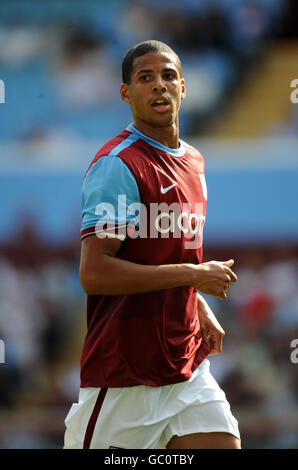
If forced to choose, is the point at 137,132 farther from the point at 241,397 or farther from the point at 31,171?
the point at 31,171

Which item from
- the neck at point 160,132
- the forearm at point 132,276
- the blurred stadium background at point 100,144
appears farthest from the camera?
the blurred stadium background at point 100,144

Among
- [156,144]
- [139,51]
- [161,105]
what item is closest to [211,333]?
[156,144]

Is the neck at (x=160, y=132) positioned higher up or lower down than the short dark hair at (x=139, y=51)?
lower down

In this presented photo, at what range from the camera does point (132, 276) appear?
10.9 ft

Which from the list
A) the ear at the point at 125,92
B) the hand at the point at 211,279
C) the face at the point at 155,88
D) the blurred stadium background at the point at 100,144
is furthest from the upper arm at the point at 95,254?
the blurred stadium background at the point at 100,144

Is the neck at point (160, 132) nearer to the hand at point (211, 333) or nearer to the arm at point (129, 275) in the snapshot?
the arm at point (129, 275)

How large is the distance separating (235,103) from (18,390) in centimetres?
616

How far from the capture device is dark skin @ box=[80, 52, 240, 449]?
10.9ft

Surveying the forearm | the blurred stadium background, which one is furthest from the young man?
the blurred stadium background

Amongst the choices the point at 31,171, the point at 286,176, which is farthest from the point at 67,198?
the point at 286,176

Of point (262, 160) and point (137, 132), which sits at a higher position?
point (262, 160)

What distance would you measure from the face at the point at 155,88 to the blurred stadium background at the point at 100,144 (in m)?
5.39

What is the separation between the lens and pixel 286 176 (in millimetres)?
11352

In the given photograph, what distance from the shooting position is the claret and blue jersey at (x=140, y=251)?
11.1ft
